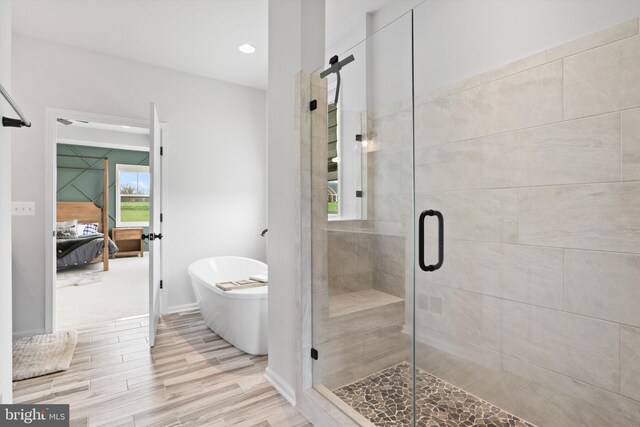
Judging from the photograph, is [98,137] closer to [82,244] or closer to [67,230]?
[67,230]

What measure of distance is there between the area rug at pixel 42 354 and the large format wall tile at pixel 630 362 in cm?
319

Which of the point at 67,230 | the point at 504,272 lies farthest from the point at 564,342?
the point at 67,230

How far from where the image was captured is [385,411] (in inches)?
66.0

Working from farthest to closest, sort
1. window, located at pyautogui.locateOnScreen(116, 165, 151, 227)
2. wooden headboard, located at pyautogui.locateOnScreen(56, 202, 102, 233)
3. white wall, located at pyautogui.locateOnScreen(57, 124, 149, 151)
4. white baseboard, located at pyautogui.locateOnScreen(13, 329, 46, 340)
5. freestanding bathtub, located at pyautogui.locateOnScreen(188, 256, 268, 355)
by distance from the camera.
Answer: window, located at pyautogui.locateOnScreen(116, 165, 151, 227) → wooden headboard, located at pyautogui.locateOnScreen(56, 202, 102, 233) → white wall, located at pyautogui.locateOnScreen(57, 124, 149, 151) → white baseboard, located at pyautogui.locateOnScreen(13, 329, 46, 340) → freestanding bathtub, located at pyautogui.locateOnScreen(188, 256, 268, 355)

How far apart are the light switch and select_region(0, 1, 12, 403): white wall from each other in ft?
5.47

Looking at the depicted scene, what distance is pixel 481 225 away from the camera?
1.96 m

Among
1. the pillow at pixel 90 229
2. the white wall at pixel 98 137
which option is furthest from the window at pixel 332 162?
the pillow at pixel 90 229

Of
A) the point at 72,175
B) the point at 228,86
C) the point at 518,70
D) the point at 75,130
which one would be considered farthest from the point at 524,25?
the point at 72,175

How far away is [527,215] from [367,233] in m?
0.83

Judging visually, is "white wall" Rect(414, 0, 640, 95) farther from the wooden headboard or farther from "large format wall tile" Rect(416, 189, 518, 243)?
the wooden headboard

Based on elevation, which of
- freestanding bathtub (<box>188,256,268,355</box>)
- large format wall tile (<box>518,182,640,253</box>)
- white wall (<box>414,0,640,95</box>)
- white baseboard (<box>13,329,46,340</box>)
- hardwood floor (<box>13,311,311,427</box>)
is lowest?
hardwood floor (<box>13,311,311,427</box>)

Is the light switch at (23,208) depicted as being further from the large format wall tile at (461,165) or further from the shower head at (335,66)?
the large format wall tile at (461,165)

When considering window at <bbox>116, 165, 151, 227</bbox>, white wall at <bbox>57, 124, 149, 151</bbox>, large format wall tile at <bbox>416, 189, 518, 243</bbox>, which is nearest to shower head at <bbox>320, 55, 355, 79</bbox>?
large format wall tile at <bbox>416, 189, 518, 243</bbox>

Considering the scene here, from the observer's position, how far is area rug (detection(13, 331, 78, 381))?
2.28 m
